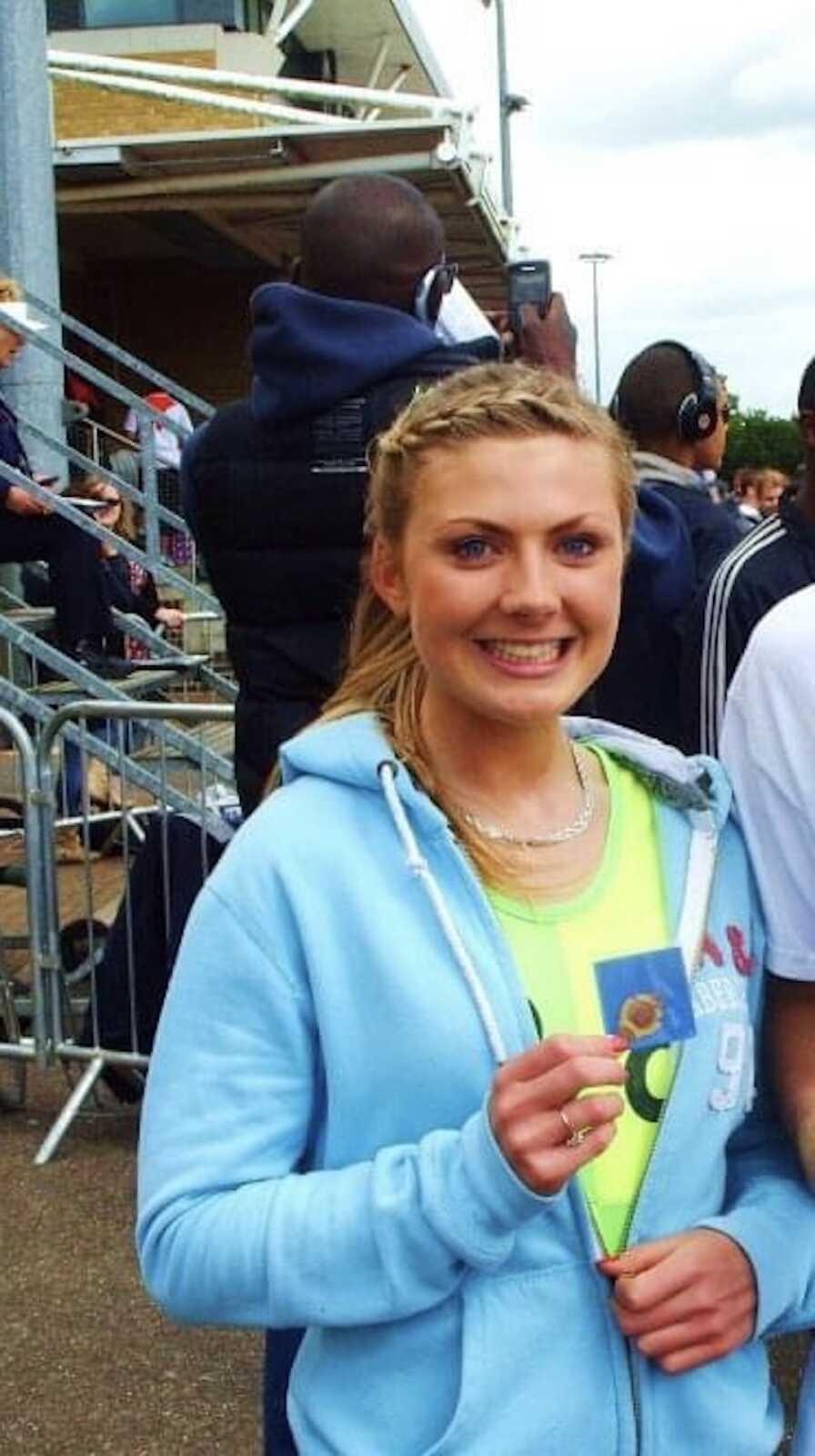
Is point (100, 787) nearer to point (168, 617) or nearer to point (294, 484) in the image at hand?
point (168, 617)

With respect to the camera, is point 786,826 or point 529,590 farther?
point 786,826

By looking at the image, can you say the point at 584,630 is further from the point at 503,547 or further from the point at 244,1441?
the point at 244,1441

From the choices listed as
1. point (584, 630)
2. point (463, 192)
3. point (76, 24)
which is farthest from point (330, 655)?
point (76, 24)

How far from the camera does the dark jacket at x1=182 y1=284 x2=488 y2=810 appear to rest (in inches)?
127

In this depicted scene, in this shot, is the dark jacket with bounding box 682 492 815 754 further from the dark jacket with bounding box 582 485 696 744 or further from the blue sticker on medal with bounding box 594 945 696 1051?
the blue sticker on medal with bounding box 594 945 696 1051

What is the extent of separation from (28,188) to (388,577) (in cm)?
831

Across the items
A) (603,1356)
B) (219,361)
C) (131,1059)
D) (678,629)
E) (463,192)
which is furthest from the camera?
(219,361)

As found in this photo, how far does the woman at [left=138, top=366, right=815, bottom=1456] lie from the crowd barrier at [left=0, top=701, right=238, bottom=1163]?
3139 millimetres

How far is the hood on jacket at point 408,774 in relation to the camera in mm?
1607

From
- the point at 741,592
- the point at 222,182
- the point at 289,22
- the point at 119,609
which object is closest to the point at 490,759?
the point at 741,592

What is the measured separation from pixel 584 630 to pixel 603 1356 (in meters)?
0.63

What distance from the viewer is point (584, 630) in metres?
1.60

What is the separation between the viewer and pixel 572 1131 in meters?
1.36

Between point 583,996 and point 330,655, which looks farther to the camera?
point 330,655
